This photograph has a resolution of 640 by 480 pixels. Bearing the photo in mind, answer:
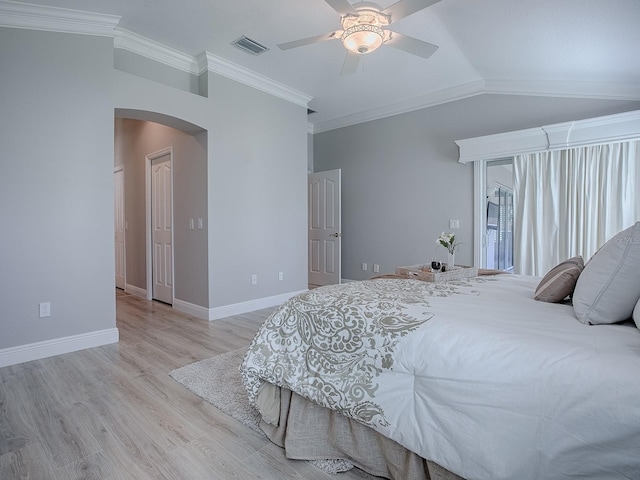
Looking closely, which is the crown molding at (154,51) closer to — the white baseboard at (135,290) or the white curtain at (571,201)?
the white baseboard at (135,290)

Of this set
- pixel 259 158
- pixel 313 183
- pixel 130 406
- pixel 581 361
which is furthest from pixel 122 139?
pixel 581 361

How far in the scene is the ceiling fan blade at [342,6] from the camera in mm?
2074

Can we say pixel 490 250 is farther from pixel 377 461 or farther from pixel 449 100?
pixel 377 461

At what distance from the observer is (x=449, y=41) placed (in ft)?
10.5

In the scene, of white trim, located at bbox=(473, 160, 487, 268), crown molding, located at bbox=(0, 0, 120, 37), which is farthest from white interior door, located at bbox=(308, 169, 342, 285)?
crown molding, located at bbox=(0, 0, 120, 37)

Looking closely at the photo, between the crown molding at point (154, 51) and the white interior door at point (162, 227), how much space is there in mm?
1193

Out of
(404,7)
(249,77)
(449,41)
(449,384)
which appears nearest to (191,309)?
(249,77)

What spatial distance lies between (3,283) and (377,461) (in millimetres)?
2972

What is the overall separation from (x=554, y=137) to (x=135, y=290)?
19.5ft

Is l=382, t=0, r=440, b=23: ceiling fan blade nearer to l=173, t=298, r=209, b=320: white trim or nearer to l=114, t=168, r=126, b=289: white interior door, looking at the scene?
l=173, t=298, r=209, b=320: white trim

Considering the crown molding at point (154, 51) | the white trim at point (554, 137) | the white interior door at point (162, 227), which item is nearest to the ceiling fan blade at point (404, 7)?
the white trim at point (554, 137)

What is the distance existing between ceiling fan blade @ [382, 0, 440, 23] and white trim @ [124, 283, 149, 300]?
15.4ft

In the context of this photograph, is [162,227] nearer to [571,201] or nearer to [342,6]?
[342,6]

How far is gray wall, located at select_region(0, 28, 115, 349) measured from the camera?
2.58 meters
